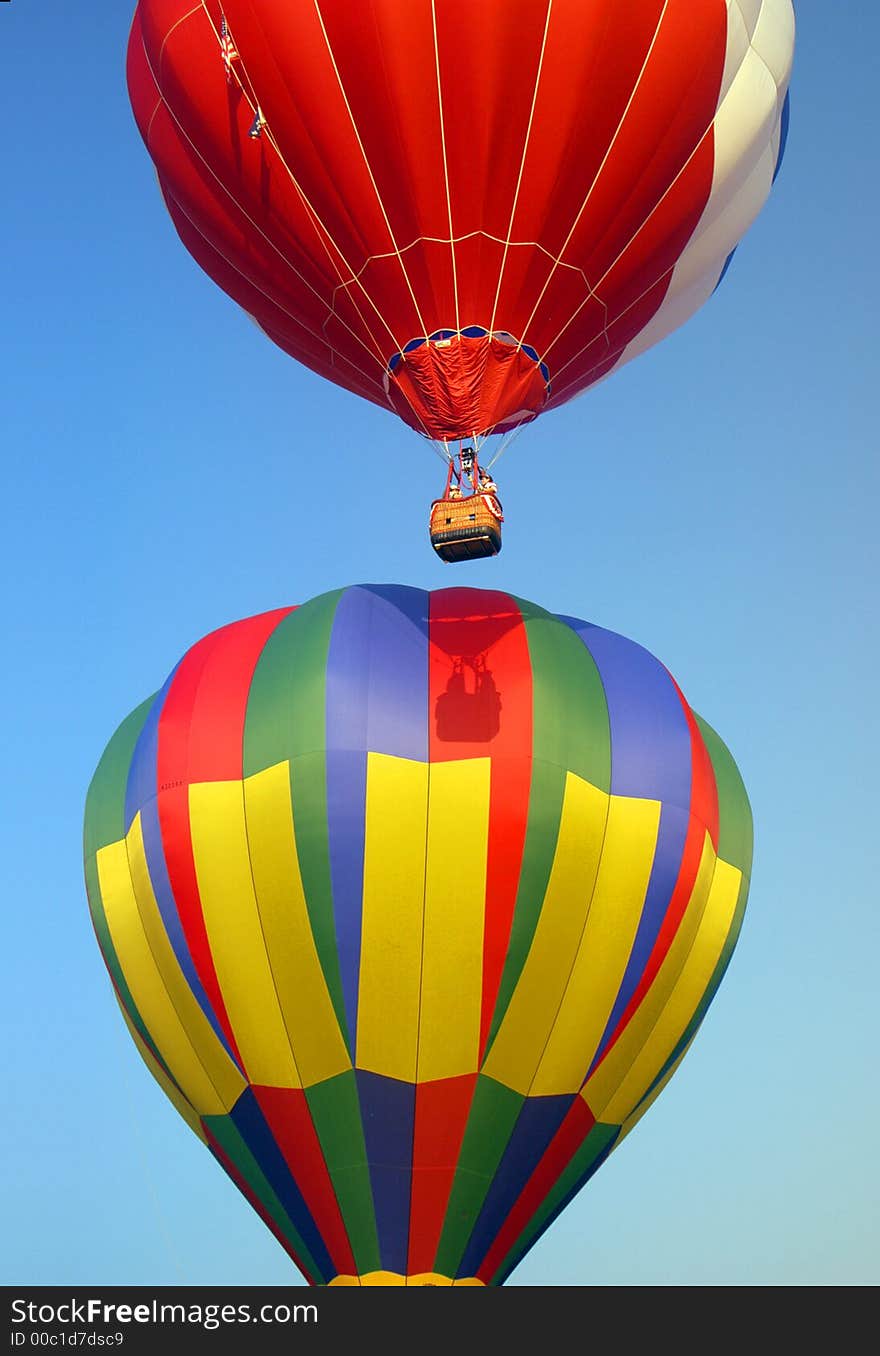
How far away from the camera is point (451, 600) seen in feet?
47.6

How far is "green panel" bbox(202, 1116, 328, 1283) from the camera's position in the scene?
13875 millimetres

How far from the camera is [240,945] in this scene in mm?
13500

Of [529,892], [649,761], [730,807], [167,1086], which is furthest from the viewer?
[730,807]

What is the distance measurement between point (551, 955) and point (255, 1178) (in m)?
2.26

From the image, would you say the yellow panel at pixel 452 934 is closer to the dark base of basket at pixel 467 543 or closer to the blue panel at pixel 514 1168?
the blue panel at pixel 514 1168

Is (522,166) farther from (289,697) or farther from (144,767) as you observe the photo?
(144,767)

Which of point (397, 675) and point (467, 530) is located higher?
point (467, 530)

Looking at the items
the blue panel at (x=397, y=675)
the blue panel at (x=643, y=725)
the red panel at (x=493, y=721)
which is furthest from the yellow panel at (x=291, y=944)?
the blue panel at (x=643, y=725)

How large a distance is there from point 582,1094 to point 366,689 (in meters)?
2.70

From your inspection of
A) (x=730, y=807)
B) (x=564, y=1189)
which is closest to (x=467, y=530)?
(x=730, y=807)

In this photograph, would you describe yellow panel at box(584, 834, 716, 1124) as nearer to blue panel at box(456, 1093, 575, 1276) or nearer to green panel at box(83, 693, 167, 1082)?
blue panel at box(456, 1093, 575, 1276)

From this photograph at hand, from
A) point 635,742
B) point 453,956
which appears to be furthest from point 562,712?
point 453,956

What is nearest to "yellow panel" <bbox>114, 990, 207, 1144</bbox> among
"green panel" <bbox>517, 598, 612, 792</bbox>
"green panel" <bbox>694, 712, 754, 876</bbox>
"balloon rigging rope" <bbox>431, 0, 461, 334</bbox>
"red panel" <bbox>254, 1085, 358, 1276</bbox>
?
"red panel" <bbox>254, 1085, 358, 1276</bbox>

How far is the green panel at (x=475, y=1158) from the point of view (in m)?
13.5
